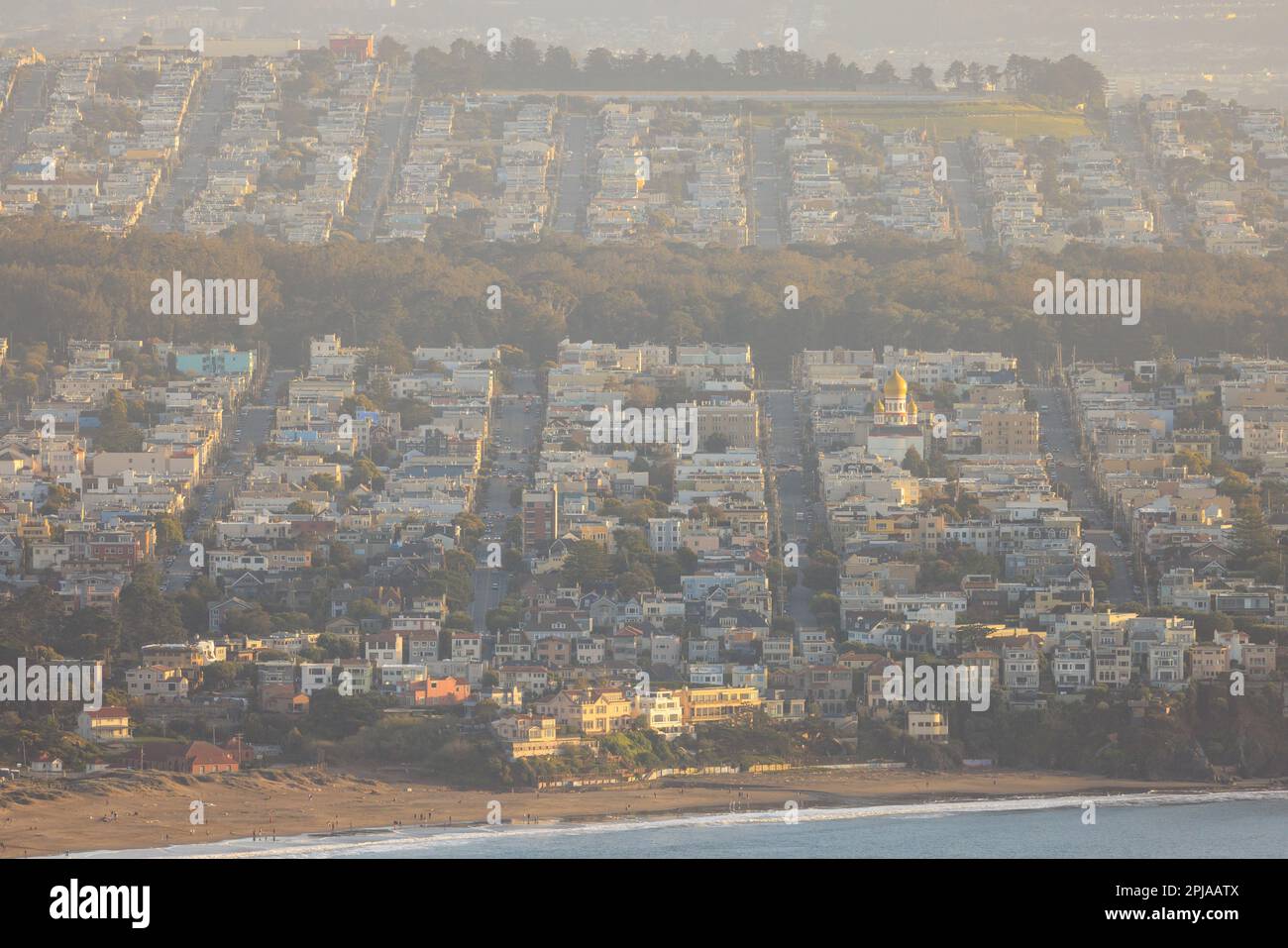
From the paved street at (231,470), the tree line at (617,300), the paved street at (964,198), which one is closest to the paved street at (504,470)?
the tree line at (617,300)

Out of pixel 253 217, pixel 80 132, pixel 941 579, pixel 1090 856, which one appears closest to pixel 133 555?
pixel 941 579

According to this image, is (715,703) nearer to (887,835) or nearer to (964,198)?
(887,835)

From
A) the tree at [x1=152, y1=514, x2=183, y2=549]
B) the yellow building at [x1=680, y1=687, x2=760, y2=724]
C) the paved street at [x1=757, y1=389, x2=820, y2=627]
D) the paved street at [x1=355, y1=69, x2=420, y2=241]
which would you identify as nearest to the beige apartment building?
the paved street at [x1=757, y1=389, x2=820, y2=627]

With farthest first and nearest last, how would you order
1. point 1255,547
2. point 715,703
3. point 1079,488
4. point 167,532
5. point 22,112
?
point 22,112, point 1079,488, point 167,532, point 1255,547, point 715,703

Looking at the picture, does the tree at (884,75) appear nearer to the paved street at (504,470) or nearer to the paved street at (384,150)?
the paved street at (384,150)

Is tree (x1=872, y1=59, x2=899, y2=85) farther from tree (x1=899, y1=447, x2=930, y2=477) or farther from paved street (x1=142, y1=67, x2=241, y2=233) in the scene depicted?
tree (x1=899, y1=447, x2=930, y2=477)

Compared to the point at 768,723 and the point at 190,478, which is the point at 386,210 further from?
the point at 768,723

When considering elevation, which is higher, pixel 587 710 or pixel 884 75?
pixel 884 75

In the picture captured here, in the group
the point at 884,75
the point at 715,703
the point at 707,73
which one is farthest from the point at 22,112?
the point at 715,703
